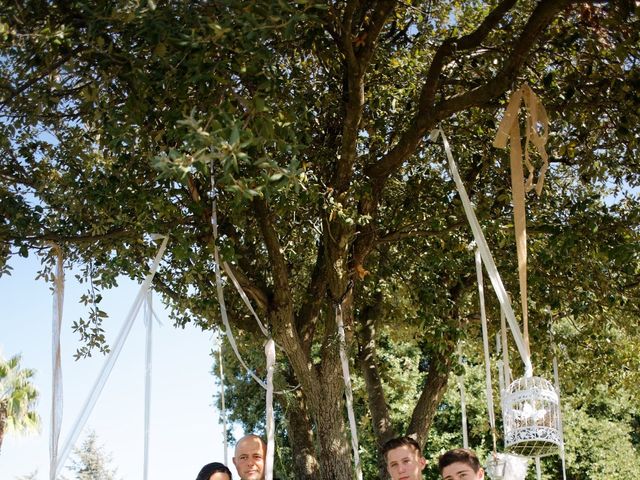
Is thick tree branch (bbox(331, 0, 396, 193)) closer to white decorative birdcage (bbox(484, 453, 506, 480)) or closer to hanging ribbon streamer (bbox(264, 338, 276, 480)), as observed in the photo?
hanging ribbon streamer (bbox(264, 338, 276, 480))

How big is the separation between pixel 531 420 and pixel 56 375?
3.50 m

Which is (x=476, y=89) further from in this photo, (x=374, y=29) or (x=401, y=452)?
(x=401, y=452)

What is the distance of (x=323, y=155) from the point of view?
758 centimetres

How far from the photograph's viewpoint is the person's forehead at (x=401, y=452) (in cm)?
463

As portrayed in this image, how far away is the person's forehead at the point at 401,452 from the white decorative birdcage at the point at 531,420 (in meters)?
0.69

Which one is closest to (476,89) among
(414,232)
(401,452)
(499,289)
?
(499,289)

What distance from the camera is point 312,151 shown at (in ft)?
25.0

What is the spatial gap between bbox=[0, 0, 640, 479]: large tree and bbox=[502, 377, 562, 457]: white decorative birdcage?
1892 mm

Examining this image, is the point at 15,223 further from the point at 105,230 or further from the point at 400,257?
the point at 400,257

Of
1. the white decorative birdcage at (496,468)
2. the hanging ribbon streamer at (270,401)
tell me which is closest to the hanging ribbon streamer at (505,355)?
the white decorative birdcage at (496,468)

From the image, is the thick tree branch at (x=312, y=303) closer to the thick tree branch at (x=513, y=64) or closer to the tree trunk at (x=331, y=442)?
the tree trunk at (x=331, y=442)

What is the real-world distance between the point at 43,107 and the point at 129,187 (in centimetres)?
95

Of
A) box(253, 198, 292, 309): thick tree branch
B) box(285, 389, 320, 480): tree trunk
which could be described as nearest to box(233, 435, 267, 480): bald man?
box(253, 198, 292, 309): thick tree branch

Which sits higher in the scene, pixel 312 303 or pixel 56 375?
pixel 312 303
